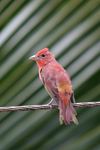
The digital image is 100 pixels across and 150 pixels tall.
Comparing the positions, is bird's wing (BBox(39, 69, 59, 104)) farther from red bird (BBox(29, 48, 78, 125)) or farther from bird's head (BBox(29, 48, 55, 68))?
bird's head (BBox(29, 48, 55, 68))

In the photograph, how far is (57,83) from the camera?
3.49m

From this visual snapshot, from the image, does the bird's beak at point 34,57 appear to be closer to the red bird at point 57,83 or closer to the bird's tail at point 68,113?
the red bird at point 57,83

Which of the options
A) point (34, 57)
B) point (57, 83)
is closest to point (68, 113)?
point (57, 83)

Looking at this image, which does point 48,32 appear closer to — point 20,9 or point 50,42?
point 50,42

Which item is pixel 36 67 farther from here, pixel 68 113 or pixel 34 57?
pixel 68 113

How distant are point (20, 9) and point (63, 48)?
0.68 meters

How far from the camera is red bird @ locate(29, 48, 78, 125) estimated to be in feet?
10.8

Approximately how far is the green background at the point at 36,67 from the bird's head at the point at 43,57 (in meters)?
0.06

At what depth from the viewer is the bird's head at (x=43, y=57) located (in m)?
3.83

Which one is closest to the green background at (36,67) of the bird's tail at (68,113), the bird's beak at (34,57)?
the bird's beak at (34,57)

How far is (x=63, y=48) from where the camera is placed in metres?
3.71

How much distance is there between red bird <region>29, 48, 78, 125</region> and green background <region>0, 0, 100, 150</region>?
0.09m

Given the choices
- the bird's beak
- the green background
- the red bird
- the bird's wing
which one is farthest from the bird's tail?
the bird's beak

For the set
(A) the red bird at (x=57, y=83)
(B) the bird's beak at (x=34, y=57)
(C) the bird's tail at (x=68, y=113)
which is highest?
(B) the bird's beak at (x=34, y=57)
